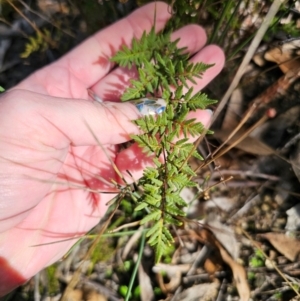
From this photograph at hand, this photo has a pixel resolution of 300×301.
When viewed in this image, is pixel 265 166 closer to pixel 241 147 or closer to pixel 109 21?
pixel 241 147

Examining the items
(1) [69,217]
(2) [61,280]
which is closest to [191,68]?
(1) [69,217]

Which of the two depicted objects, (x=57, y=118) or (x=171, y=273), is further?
(x=171, y=273)

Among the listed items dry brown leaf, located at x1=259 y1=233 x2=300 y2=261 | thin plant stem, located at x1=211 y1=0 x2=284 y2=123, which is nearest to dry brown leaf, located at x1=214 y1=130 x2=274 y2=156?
dry brown leaf, located at x1=259 y1=233 x2=300 y2=261

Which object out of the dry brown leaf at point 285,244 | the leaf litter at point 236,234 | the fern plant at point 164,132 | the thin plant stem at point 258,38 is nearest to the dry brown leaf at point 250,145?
the leaf litter at point 236,234

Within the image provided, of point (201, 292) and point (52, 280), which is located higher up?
point (52, 280)

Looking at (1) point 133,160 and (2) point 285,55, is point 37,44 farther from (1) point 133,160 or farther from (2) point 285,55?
(2) point 285,55

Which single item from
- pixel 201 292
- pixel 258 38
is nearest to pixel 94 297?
pixel 201 292

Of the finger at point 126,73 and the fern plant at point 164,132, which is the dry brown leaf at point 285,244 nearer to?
the fern plant at point 164,132

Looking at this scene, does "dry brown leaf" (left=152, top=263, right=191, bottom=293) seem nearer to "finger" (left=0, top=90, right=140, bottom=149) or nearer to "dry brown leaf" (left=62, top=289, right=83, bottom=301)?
"dry brown leaf" (left=62, top=289, right=83, bottom=301)
